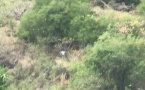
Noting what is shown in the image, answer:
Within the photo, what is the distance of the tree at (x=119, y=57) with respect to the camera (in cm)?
1912

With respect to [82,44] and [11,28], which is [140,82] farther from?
[11,28]

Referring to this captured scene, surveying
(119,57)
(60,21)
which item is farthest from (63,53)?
(119,57)

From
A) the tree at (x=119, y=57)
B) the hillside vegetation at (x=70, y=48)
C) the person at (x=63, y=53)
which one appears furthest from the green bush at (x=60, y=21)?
the tree at (x=119, y=57)

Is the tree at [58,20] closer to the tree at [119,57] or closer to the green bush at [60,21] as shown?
the green bush at [60,21]

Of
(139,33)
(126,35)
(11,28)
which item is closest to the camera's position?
(126,35)

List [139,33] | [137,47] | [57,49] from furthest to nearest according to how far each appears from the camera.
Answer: [57,49]
[139,33]
[137,47]

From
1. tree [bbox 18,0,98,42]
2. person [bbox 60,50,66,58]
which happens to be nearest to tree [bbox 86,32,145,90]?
tree [bbox 18,0,98,42]

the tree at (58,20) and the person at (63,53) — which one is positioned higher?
the tree at (58,20)

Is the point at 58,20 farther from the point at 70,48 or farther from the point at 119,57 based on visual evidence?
the point at 119,57

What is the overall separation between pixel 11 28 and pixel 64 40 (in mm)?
3298

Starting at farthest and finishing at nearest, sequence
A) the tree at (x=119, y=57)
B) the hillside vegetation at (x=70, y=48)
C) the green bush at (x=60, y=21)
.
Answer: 1. the green bush at (x=60, y=21)
2. the hillside vegetation at (x=70, y=48)
3. the tree at (x=119, y=57)

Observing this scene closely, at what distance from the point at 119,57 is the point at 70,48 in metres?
4.89

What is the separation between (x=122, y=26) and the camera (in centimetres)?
2231

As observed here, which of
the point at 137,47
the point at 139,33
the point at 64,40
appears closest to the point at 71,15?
the point at 64,40
